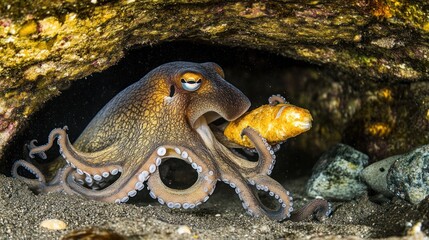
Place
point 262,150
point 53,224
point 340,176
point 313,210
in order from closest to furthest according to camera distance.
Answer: point 53,224, point 262,150, point 313,210, point 340,176

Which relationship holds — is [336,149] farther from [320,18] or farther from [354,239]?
[354,239]

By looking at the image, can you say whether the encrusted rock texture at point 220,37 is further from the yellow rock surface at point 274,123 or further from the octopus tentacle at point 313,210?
the octopus tentacle at point 313,210

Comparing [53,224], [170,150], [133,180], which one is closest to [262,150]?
[170,150]

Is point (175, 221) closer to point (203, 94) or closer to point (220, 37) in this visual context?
point (203, 94)

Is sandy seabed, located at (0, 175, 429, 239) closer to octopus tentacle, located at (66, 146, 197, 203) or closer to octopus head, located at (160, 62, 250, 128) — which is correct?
octopus tentacle, located at (66, 146, 197, 203)

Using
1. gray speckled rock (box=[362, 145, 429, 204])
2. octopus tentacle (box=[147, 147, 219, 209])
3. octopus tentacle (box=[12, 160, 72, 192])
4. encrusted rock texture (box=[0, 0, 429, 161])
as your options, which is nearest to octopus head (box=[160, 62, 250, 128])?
octopus tentacle (box=[147, 147, 219, 209])

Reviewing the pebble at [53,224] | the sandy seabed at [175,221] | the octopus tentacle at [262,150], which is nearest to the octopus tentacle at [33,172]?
the sandy seabed at [175,221]
